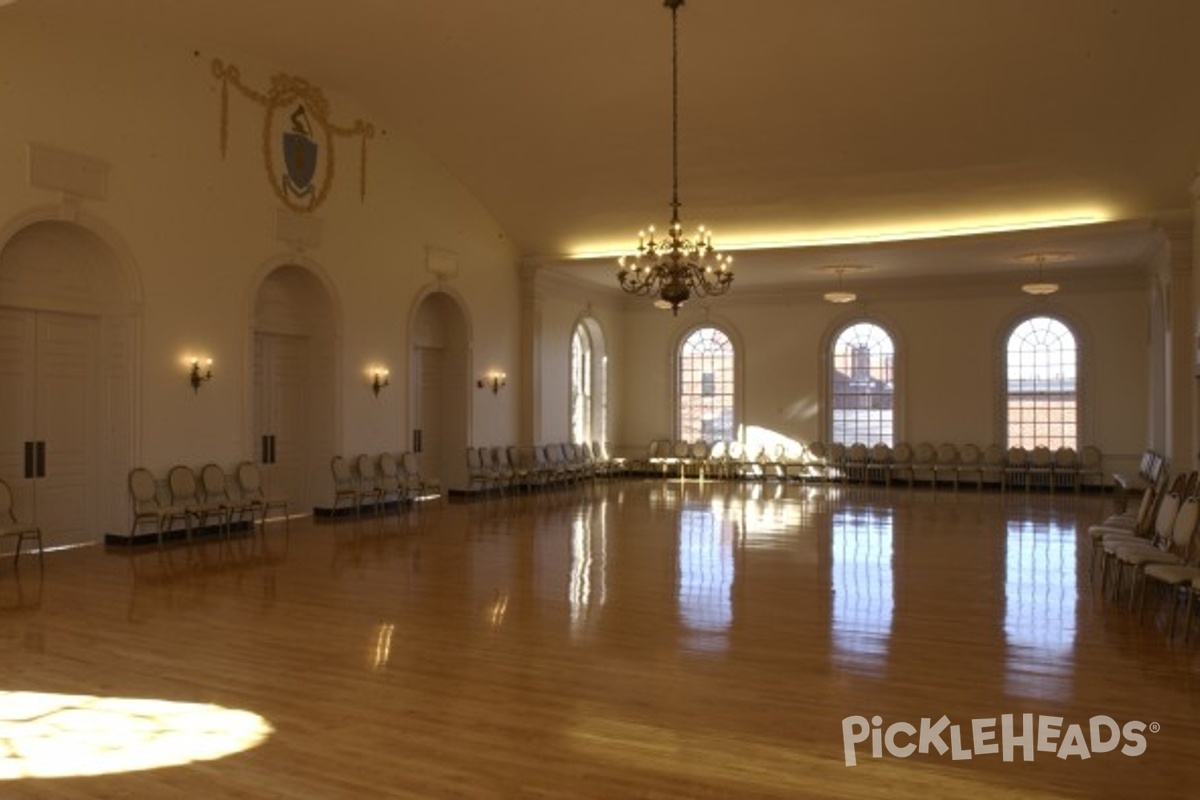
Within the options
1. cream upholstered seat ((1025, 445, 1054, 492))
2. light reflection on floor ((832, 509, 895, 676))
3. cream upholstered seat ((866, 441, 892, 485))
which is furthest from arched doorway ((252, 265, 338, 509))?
cream upholstered seat ((1025, 445, 1054, 492))

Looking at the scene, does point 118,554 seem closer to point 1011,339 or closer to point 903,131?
point 903,131

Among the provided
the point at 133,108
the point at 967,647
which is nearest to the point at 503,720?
the point at 967,647

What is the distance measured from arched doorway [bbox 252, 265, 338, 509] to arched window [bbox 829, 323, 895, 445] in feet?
39.5

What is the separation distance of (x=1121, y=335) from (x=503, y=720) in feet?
60.1

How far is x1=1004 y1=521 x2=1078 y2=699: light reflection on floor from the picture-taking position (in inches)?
235

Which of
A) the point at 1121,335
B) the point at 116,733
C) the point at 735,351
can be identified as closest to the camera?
the point at 116,733

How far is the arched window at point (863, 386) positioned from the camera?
853 inches

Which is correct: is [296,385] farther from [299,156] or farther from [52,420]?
[52,420]

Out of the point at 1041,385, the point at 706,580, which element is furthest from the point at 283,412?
the point at 1041,385

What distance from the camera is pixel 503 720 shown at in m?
5.14

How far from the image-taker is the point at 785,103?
13.3 meters

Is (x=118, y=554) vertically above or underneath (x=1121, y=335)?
underneath

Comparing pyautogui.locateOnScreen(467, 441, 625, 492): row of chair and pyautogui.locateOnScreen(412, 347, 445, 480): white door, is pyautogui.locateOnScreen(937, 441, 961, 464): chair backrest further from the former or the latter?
pyautogui.locateOnScreen(412, 347, 445, 480): white door

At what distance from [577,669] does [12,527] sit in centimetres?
654
